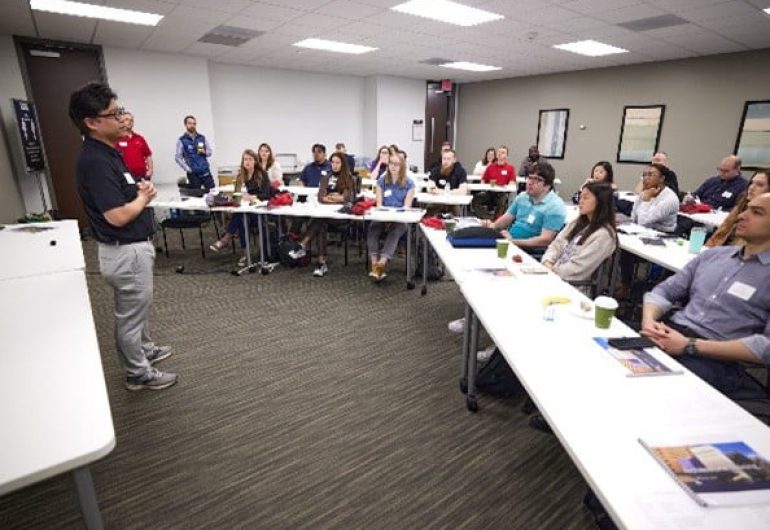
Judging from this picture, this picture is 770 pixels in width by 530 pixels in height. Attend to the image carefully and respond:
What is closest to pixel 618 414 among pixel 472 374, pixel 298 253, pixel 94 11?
pixel 472 374

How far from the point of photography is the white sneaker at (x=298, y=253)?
5043 mm

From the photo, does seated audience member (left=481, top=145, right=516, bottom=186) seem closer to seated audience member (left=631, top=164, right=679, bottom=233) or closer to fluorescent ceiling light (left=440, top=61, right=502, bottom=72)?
fluorescent ceiling light (left=440, top=61, right=502, bottom=72)

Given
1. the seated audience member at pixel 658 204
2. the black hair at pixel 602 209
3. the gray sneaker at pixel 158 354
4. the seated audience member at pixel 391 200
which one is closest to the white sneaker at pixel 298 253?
the seated audience member at pixel 391 200

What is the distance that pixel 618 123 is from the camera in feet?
28.8

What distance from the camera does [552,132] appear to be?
397 inches

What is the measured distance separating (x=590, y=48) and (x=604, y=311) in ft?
22.5

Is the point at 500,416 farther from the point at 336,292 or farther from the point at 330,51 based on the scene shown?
the point at 330,51

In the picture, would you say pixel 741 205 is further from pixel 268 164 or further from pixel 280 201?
pixel 268 164

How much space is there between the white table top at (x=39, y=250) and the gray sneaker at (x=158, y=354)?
792 millimetres

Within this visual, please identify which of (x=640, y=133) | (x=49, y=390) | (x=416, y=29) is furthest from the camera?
(x=640, y=133)

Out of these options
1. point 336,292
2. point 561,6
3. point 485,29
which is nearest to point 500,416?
point 336,292

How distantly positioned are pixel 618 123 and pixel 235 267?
8.14 m

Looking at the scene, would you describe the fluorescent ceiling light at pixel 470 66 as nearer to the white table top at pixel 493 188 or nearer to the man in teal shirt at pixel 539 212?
the white table top at pixel 493 188

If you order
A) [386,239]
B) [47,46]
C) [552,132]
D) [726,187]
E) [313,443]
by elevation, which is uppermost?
[47,46]
